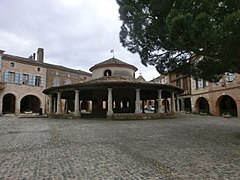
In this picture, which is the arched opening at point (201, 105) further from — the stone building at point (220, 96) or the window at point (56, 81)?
the window at point (56, 81)

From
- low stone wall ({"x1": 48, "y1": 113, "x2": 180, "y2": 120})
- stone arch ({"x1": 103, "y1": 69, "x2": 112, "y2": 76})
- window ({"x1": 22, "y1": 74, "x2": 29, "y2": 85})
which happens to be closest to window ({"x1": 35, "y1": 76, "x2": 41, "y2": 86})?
window ({"x1": 22, "y1": 74, "x2": 29, "y2": 85})

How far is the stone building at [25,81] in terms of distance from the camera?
101ft

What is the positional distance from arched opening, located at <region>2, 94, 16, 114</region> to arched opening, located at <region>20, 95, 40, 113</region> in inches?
91.9

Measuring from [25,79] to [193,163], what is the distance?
33144mm

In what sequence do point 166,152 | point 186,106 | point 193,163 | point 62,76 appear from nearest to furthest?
point 193,163
point 166,152
point 186,106
point 62,76

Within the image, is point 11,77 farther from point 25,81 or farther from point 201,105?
point 201,105

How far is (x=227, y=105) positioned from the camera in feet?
86.3

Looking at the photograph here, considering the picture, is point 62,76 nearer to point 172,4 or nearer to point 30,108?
point 30,108

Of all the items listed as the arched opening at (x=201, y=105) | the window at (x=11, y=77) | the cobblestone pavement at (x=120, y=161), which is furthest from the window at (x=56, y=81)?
the cobblestone pavement at (x=120, y=161)

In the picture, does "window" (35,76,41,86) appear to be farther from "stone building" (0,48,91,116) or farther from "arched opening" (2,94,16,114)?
"arched opening" (2,94,16,114)

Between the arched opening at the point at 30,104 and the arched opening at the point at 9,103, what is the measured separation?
2333mm

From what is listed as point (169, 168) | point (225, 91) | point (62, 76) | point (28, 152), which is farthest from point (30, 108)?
point (169, 168)

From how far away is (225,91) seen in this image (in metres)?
23.3

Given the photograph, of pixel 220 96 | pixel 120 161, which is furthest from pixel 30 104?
pixel 120 161
